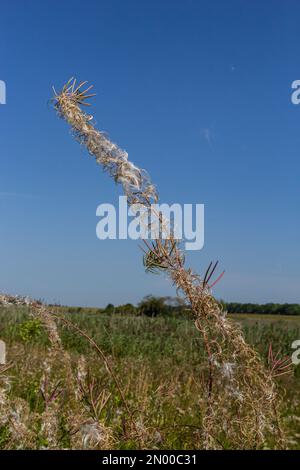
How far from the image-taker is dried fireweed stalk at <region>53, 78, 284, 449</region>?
169 centimetres

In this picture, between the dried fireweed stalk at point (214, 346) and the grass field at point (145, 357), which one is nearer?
the dried fireweed stalk at point (214, 346)

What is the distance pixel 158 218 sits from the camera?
70.5 inches

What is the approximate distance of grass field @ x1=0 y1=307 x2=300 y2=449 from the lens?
732cm

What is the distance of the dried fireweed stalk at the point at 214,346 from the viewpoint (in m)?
1.69

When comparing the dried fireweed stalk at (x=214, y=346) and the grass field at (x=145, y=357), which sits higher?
the dried fireweed stalk at (x=214, y=346)

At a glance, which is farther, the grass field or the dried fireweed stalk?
the grass field

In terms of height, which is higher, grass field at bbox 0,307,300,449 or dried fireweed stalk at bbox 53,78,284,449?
dried fireweed stalk at bbox 53,78,284,449

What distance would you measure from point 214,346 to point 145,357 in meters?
12.6

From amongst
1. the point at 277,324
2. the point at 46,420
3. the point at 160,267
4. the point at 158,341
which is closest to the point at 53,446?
the point at 46,420

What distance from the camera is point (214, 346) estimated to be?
1.72 meters

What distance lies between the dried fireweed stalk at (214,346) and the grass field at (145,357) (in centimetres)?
248

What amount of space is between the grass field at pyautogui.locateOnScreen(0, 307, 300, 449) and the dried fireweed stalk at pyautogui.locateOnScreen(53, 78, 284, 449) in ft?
8.14
